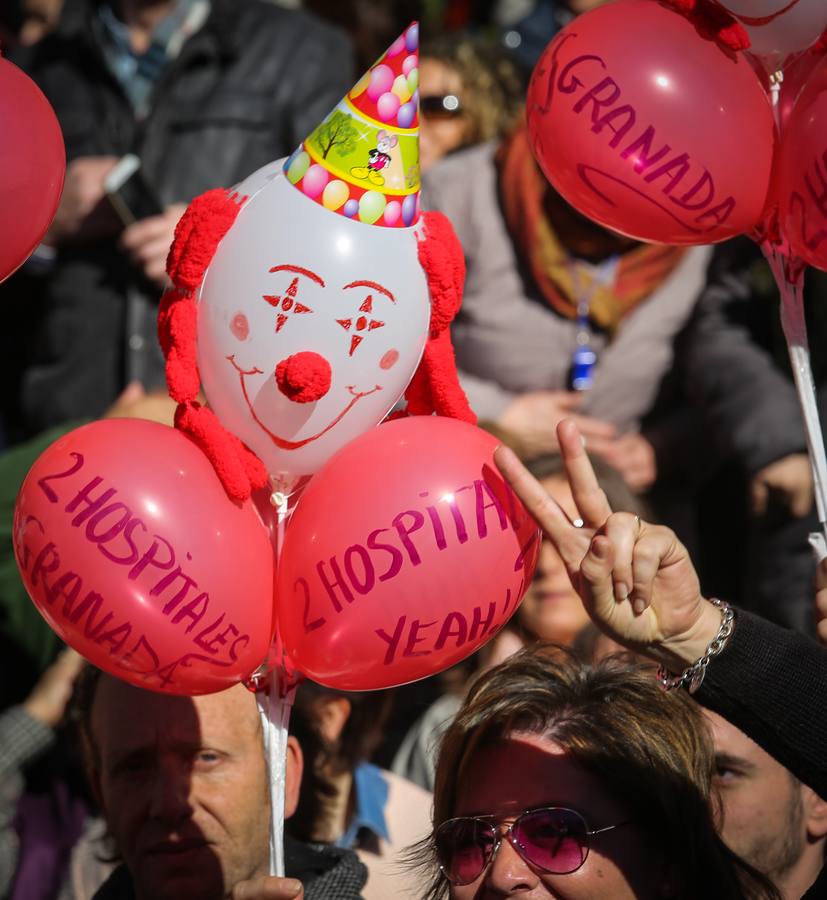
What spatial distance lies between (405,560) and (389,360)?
297 mm

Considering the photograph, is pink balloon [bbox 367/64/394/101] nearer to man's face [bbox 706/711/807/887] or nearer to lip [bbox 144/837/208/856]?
man's face [bbox 706/711/807/887]

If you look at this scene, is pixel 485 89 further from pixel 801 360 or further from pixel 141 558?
pixel 141 558

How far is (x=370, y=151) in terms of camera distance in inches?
75.7

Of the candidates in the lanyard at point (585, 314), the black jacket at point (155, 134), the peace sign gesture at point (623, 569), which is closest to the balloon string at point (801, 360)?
the peace sign gesture at point (623, 569)

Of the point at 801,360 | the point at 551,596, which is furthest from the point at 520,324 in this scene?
the point at 801,360

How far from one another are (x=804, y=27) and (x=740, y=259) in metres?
1.46

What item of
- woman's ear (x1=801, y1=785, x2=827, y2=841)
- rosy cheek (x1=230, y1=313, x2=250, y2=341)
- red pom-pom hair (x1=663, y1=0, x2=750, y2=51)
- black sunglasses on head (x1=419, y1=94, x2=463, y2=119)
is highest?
red pom-pom hair (x1=663, y1=0, x2=750, y2=51)

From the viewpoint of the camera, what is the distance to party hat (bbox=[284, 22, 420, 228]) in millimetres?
1928

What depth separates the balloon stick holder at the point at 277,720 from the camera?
6.55ft

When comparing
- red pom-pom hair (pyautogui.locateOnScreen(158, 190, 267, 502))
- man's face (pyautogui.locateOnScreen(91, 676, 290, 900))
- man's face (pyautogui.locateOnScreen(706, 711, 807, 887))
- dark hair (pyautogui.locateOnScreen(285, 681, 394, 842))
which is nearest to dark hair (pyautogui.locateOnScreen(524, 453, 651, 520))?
dark hair (pyautogui.locateOnScreen(285, 681, 394, 842))

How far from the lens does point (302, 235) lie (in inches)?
75.4

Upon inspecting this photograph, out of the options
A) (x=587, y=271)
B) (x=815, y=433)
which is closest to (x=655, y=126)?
(x=815, y=433)

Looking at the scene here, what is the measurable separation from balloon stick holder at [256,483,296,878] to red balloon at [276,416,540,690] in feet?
0.36

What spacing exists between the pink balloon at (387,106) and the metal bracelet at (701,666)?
780 millimetres
